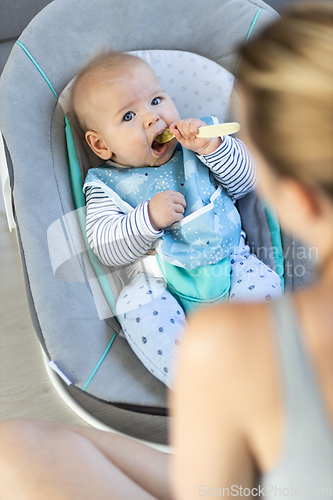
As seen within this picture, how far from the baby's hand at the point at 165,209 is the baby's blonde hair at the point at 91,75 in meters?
0.26

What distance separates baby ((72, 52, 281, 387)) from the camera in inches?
39.8

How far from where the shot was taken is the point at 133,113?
42.4 inches

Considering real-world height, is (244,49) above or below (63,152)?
above

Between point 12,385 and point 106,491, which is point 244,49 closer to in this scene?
point 106,491

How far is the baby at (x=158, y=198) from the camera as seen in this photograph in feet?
3.32

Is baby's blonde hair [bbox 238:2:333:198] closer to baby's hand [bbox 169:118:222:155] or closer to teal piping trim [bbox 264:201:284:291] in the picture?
baby's hand [bbox 169:118:222:155]

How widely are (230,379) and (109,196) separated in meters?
0.78

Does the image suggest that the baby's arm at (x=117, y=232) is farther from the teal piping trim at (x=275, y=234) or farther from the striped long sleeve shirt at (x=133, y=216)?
the teal piping trim at (x=275, y=234)

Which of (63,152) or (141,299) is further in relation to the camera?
(63,152)

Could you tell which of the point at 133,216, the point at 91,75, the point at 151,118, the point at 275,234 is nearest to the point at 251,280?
the point at 275,234

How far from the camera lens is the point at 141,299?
3.19 ft

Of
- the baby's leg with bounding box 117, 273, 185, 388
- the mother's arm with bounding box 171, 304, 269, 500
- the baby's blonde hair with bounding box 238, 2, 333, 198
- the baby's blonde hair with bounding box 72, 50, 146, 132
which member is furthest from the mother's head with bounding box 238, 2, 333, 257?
the baby's blonde hair with bounding box 72, 50, 146, 132

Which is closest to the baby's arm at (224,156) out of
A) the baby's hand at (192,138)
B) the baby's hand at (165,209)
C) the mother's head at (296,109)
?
the baby's hand at (192,138)

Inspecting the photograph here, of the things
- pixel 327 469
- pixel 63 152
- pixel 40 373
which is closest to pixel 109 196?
pixel 63 152
